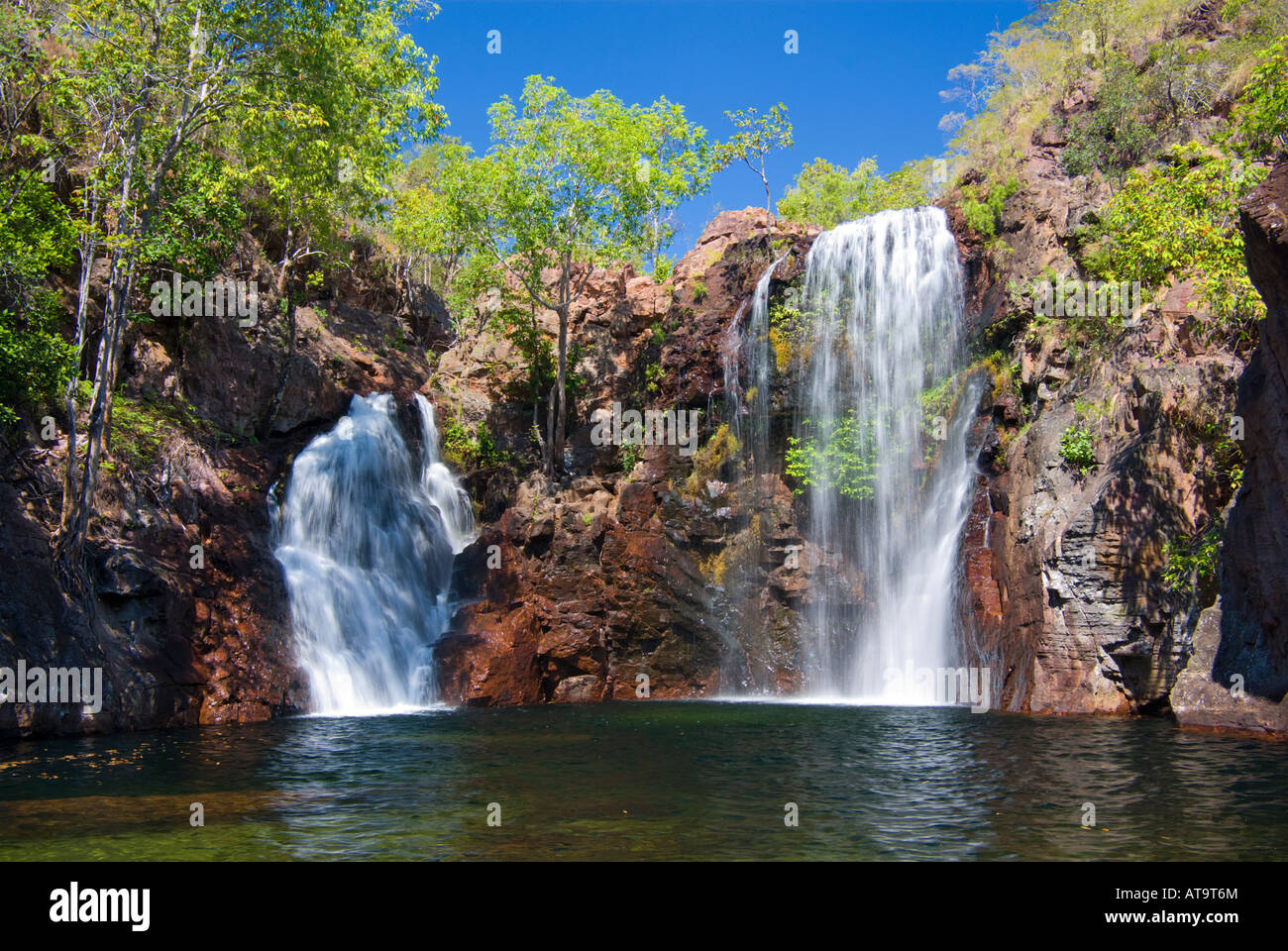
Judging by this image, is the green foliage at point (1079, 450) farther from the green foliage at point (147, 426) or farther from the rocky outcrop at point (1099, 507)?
the green foliage at point (147, 426)

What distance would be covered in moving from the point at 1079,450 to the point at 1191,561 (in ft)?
10.9

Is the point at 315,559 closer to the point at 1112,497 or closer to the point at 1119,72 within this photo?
the point at 1112,497

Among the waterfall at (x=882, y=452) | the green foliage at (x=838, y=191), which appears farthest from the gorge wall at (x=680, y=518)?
the green foliage at (x=838, y=191)

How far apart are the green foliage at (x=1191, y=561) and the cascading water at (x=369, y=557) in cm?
1612

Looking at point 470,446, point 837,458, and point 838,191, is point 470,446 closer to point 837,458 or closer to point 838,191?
point 837,458

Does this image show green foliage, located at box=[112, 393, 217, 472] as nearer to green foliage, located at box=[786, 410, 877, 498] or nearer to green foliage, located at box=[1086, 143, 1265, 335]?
green foliage, located at box=[786, 410, 877, 498]

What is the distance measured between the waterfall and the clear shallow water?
7.02 m

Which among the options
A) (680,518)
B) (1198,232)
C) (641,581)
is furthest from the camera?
(680,518)

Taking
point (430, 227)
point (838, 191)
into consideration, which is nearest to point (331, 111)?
point (430, 227)

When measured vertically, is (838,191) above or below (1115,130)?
above

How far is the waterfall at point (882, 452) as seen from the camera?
22.8 meters

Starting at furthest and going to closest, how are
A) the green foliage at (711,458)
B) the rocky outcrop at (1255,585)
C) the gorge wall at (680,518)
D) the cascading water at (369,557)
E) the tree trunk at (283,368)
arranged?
the green foliage at (711,458), the tree trunk at (283,368), the cascading water at (369,557), the gorge wall at (680,518), the rocky outcrop at (1255,585)

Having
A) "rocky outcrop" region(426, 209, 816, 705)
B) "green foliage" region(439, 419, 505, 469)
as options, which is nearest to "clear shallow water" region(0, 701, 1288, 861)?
"rocky outcrop" region(426, 209, 816, 705)

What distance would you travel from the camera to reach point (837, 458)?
25.7 meters
